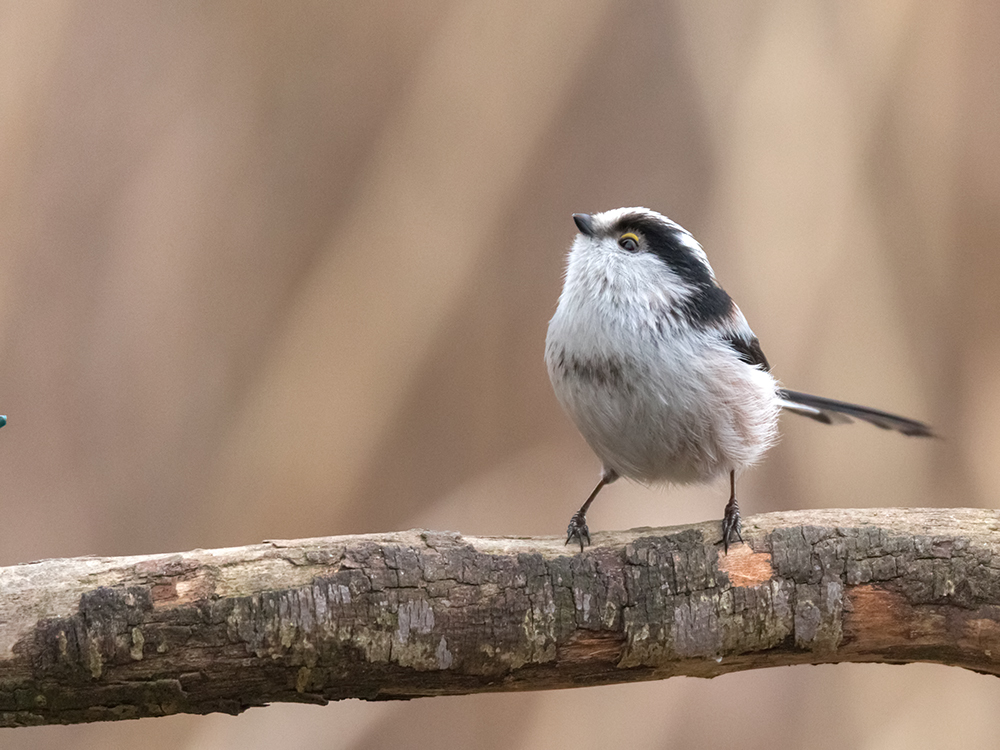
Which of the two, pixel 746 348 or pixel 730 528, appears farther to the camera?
pixel 746 348

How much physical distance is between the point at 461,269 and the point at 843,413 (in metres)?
1.36

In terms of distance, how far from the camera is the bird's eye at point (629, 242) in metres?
2.45

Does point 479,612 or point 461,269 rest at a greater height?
point 461,269

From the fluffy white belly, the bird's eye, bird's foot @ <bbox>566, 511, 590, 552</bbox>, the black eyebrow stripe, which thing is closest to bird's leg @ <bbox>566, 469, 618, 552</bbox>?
bird's foot @ <bbox>566, 511, 590, 552</bbox>

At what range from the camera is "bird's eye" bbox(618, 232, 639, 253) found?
245cm

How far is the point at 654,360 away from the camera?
88.4 inches

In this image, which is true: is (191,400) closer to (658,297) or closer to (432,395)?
(432,395)

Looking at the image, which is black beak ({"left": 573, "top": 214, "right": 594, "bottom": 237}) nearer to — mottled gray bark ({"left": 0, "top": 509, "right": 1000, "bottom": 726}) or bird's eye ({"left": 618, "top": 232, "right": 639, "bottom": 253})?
bird's eye ({"left": 618, "top": 232, "right": 639, "bottom": 253})

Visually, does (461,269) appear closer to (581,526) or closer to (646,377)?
(646,377)

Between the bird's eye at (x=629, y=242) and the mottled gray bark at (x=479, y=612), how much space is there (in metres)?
0.81

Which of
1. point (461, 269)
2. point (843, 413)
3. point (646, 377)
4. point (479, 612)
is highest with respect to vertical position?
point (461, 269)

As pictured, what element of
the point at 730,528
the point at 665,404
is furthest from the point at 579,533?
the point at 665,404

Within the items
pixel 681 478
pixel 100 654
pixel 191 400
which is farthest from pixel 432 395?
pixel 100 654

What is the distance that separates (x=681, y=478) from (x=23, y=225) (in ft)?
7.42
